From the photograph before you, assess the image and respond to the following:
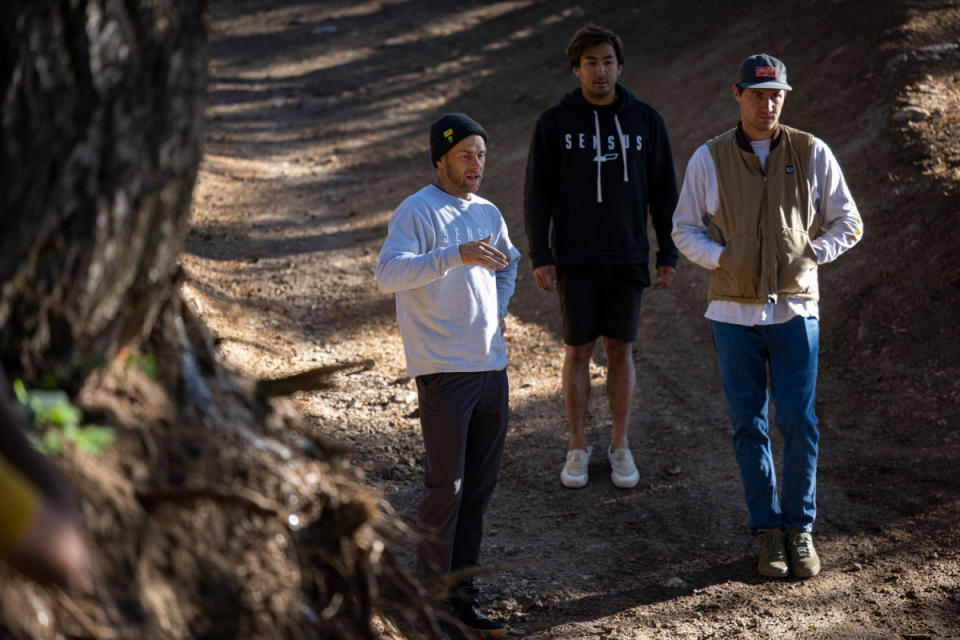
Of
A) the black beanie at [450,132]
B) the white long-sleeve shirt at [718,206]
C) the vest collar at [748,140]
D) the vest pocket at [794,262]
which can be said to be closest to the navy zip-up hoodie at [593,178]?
the white long-sleeve shirt at [718,206]

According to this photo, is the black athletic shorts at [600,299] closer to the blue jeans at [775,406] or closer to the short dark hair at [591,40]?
the blue jeans at [775,406]

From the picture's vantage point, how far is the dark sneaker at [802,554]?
4.60 m

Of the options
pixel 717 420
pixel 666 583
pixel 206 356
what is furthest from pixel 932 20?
pixel 206 356

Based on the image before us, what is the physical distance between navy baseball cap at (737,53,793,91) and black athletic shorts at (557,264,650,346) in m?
1.34

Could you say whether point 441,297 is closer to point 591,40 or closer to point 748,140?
→ point 748,140

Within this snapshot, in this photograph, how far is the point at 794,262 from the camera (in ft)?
14.7

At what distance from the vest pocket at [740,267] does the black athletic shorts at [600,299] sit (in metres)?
0.87

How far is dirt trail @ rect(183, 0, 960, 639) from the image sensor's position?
461 centimetres

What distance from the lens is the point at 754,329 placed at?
462 centimetres

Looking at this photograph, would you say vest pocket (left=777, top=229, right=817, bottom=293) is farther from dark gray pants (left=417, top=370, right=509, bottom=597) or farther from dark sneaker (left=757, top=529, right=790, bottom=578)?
dark gray pants (left=417, top=370, right=509, bottom=597)

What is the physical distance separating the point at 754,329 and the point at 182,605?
341cm

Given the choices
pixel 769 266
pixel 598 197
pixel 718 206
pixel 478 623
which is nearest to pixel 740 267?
pixel 769 266

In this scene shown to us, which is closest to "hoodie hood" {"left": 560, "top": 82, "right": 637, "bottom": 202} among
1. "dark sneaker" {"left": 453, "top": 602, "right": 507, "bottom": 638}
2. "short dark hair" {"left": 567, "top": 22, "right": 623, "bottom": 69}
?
"short dark hair" {"left": 567, "top": 22, "right": 623, "bottom": 69}

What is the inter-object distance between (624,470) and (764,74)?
2600 millimetres
